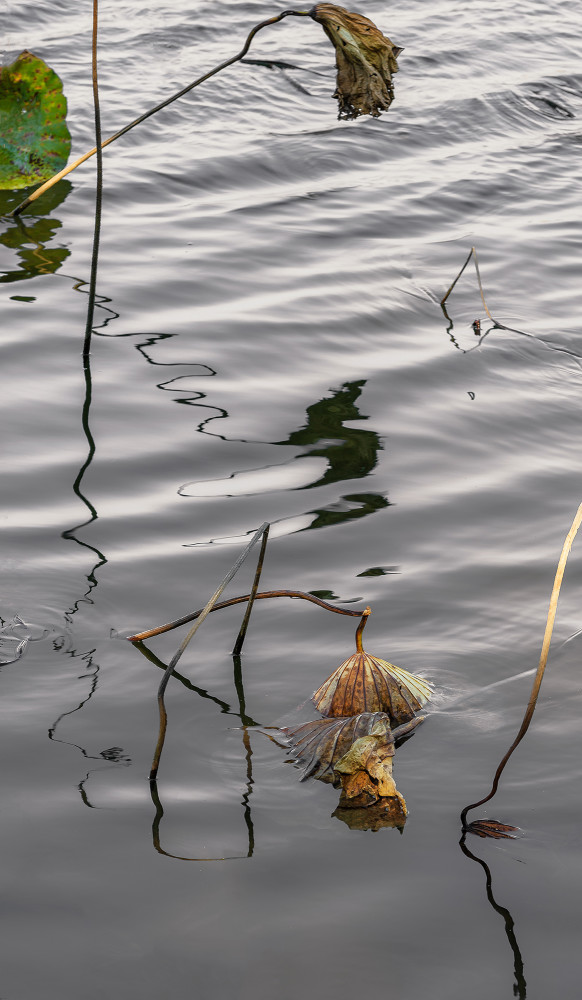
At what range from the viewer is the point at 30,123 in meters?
4.99

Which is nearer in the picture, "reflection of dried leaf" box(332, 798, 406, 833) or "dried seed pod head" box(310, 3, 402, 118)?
"reflection of dried leaf" box(332, 798, 406, 833)

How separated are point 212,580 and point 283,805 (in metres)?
0.81

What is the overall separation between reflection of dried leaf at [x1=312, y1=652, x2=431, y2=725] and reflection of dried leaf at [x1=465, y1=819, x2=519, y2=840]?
0.29m

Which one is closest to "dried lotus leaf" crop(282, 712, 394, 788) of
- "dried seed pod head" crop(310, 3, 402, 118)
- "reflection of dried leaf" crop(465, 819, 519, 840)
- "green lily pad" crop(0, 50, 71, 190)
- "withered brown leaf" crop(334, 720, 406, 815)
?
"withered brown leaf" crop(334, 720, 406, 815)

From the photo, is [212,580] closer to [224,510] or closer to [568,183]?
[224,510]

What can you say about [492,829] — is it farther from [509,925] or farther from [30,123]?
[30,123]

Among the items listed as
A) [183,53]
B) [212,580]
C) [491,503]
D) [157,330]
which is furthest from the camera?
[183,53]

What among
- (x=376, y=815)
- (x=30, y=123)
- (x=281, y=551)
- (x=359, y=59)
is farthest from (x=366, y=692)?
(x=30, y=123)

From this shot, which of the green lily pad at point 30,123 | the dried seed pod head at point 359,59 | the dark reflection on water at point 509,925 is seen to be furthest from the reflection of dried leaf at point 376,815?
the green lily pad at point 30,123

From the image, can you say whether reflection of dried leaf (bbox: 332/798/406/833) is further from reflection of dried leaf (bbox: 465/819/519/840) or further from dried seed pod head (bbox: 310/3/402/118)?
dried seed pod head (bbox: 310/3/402/118)

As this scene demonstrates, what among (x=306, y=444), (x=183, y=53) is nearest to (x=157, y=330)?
(x=306, y=444)

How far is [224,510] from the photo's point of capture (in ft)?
9.64

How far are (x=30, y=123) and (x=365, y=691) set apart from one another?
3873 mm

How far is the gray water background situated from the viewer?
165 centimetres
